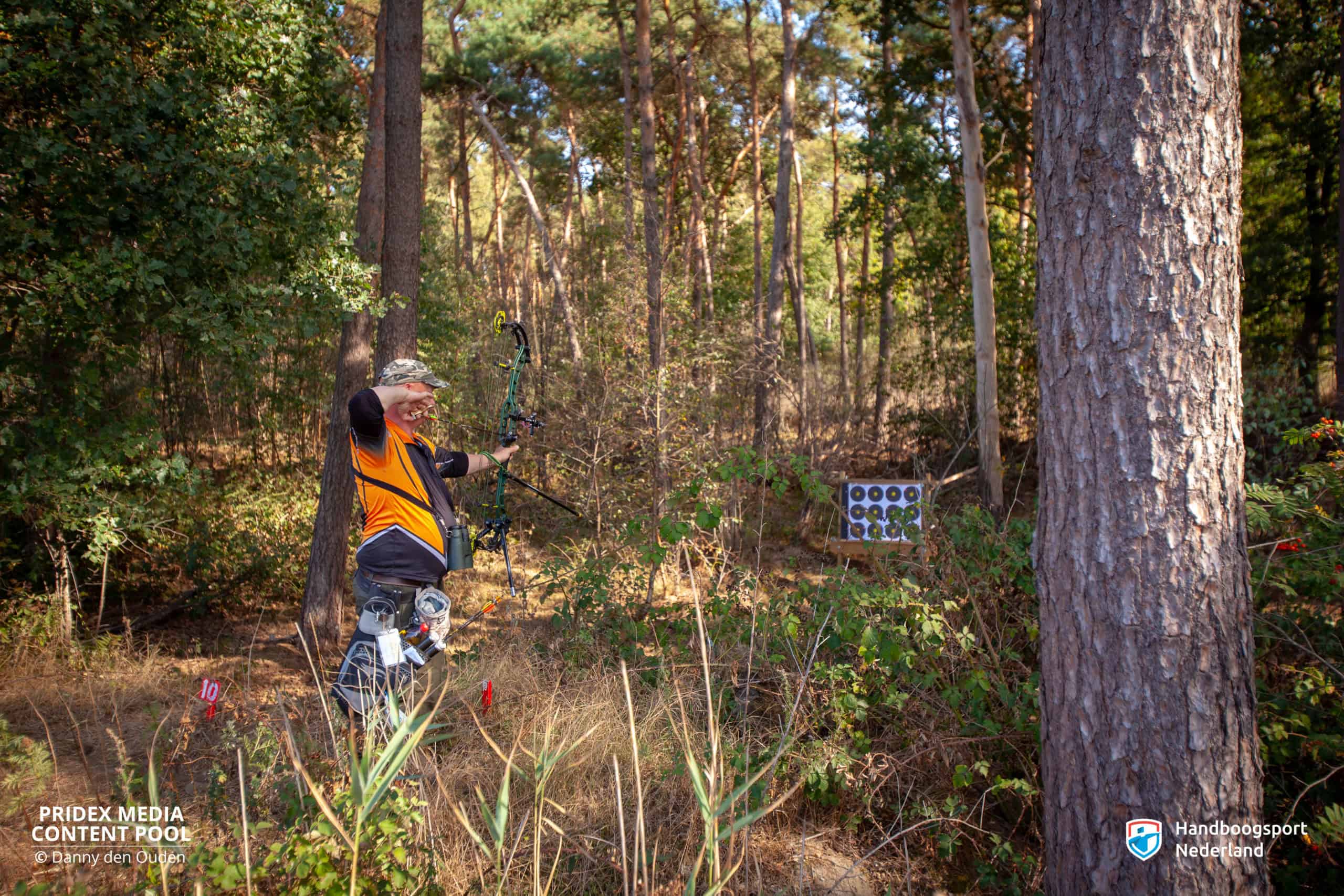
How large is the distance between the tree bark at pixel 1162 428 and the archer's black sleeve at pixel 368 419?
2600 mm

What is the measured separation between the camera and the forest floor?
2.63 meters

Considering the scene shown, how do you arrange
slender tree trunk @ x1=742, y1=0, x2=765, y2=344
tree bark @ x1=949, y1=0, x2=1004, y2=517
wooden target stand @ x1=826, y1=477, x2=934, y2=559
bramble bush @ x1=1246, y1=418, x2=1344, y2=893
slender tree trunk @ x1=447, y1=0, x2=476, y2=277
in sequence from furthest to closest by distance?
slender tree trunk @ x1=742, y1=0, x2=765, y2=344 → slender tree trunk @ x1=447, y1=0, x2=476, y2=277 → tree bark @ x1=949, y1=0, x2=1004, y2=517 → wooden target stand @ x1=826, y1=477, x2=934, y2=559 → bramble bush @ x1=1246, y1=418, x2=1344, y2=893

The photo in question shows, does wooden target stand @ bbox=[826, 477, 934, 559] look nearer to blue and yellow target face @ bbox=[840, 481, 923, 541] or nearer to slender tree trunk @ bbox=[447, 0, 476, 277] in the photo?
blue and yellow target face @ bbox=[840, 481, 923, 541]

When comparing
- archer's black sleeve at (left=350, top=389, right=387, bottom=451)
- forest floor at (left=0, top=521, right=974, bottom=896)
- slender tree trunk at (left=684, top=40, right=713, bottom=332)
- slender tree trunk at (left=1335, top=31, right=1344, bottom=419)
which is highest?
slender tree trunk at (left=684, top=40, right=713, bottom=332)

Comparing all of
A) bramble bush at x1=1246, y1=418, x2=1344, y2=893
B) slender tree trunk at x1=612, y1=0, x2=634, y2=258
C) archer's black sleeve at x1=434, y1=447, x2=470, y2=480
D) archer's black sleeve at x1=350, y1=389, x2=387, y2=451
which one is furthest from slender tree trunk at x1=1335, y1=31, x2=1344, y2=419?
slender tree trunk at x1=612, y1=0, x2=634, y2=258

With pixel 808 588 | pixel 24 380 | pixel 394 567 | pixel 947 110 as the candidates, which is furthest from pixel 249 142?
pixel 947 110

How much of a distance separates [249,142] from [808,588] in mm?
4262

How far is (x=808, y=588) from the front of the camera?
401cm

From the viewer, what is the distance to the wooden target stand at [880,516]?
4.11 metres

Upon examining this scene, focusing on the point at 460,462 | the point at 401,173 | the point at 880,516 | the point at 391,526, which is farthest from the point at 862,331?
the point at 391,526

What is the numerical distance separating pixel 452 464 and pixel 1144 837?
3.19 metres

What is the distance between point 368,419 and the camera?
3.44 metres

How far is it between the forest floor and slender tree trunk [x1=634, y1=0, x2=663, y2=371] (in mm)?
3332

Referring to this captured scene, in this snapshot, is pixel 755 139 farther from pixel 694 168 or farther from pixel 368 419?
pixel 368 419
